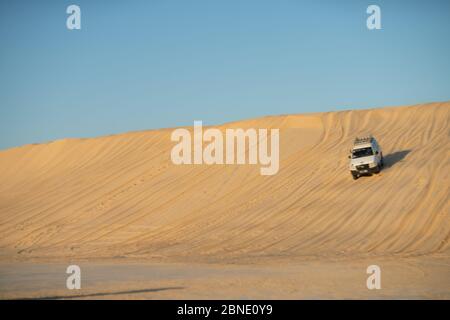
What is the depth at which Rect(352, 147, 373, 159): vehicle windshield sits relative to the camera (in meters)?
27.9

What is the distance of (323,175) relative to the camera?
30344mm

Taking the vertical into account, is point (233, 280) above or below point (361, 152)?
below

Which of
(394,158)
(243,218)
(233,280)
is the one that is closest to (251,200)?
(243,218)

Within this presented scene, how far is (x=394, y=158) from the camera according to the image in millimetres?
31094

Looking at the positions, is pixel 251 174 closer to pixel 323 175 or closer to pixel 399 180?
pixel 323 175

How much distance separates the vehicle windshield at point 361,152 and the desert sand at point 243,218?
47.2 inches

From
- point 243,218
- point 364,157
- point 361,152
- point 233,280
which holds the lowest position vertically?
point 233,280

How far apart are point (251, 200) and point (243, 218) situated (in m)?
2.38

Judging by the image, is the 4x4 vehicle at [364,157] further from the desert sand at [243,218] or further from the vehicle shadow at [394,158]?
the vehicle shadow at [394,158]

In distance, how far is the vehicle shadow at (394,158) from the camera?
3015 cm

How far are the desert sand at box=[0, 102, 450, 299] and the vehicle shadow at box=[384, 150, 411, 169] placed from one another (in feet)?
0.26

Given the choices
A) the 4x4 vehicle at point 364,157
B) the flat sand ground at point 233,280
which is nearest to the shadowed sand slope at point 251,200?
the 4x4 vehicle at point 364,157

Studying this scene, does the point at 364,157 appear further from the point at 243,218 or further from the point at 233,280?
the point at 233,280
